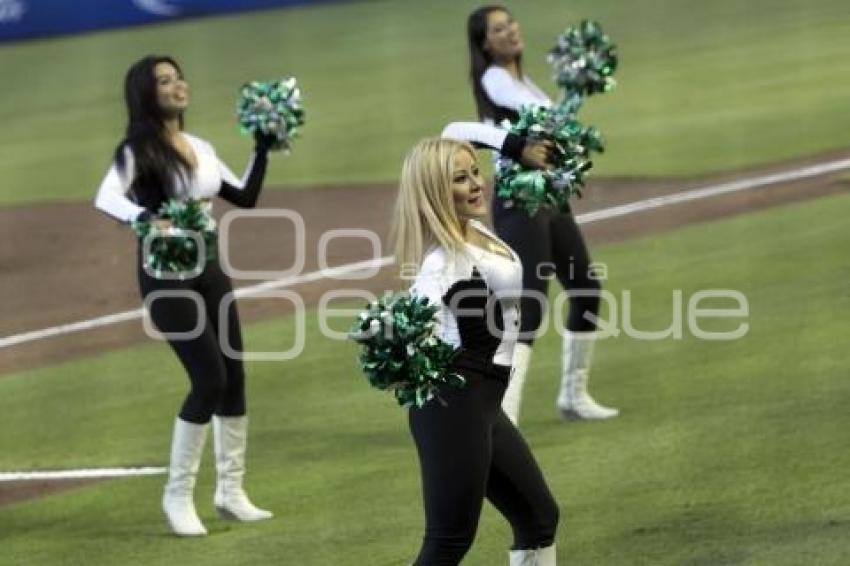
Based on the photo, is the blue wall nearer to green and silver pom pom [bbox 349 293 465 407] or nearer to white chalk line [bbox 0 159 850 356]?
white chalk line [bbox 0 159 850 356]

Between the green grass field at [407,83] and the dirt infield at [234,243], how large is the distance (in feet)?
A: 2.69

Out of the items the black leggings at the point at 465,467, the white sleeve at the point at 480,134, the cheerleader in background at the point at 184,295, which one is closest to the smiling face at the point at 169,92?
the cheerleader in background at the point at 184,295

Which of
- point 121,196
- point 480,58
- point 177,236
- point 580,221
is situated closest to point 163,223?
point 177,236

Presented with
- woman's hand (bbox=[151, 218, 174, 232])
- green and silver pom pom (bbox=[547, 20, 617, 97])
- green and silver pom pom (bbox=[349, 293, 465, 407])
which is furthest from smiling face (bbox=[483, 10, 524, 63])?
green and silver pom pom (bbox=[349, 293, 465, 407])

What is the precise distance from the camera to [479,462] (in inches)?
259

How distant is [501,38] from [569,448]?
1.83 meters

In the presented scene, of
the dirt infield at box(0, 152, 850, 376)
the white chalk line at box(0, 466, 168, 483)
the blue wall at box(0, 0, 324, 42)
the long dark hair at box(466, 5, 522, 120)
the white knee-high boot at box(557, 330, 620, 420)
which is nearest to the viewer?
the long dark hair at box(466, 5, 522, 120)

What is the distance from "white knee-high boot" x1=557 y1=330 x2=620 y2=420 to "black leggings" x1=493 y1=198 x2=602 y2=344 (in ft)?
0.87

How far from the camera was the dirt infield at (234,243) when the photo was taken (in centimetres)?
1431

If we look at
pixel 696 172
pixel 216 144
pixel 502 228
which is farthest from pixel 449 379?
pixel 216 144

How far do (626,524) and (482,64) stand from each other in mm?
2520

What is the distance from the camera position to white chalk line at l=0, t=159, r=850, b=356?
14203 millimetres

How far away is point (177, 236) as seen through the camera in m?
8.63

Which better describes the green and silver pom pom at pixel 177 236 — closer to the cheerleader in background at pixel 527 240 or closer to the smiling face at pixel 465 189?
the cheerleader in background at pixel 527 240
